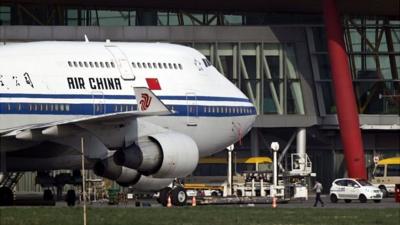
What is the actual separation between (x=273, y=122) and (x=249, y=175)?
12082 mm

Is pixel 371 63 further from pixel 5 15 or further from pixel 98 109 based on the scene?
pixel 98 109

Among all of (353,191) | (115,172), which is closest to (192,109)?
(115,172)

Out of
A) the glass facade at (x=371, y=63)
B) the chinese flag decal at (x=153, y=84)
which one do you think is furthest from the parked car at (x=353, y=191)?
the chinese flag decal at (x=153, y=84)

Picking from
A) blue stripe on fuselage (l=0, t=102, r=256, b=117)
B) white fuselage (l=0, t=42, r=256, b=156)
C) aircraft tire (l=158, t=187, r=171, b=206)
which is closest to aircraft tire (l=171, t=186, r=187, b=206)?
aircraft tire (l=158, t=187, r=171, b=206)

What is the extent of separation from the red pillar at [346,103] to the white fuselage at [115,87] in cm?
1968

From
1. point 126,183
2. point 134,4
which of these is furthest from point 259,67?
point 126,183

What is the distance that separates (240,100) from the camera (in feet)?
163

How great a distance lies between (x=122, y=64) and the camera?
45750mm

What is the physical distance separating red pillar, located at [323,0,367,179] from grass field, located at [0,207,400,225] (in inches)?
959

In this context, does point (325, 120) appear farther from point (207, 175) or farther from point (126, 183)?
point (126, 183)

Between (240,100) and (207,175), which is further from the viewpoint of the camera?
(207,175)

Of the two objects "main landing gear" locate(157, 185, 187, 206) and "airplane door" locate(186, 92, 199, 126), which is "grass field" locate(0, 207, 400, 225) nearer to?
"main landing gear" locate(157, 185, 187, 206)

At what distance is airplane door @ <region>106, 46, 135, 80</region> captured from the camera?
150ft

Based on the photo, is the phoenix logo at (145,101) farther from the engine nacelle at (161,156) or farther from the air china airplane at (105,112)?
the engine nacelle at (161,156)
